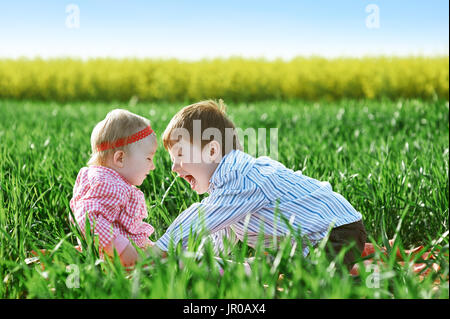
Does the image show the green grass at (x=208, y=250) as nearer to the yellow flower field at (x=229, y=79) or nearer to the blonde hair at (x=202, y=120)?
the blonde hair at (x=202, y=120)

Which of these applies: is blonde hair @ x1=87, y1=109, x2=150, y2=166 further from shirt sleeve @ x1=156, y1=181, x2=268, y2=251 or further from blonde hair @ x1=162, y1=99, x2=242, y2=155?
shirt sleeve @ x1=156, y1=181, x2=268, y2=251

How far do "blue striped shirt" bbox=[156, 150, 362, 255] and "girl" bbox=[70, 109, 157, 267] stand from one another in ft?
Result: 0.93

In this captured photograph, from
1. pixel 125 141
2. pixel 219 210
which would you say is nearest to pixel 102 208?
pixel 125 141

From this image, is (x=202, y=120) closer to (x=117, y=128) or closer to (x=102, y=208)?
(x=117, y=128)

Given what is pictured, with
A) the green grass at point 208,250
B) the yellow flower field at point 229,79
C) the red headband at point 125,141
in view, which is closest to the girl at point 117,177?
the red headband at point 125,141

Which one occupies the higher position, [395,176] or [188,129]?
[188,129]

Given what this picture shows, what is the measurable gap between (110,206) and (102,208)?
0.14 ft

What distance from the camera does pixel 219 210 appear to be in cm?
181

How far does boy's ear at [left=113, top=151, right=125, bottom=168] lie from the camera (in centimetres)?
201

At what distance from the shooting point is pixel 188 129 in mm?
1922
